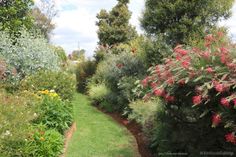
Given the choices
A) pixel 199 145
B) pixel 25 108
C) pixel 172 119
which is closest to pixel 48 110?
pixel 25 108

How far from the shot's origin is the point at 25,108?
8156 mm

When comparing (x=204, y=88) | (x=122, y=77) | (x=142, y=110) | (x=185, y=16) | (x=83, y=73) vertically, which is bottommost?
(x=142, y=110)

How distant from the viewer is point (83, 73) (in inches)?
757

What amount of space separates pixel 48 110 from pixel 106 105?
4683 mm

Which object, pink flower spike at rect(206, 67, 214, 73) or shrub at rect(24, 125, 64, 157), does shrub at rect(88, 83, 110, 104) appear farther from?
pink flower spike at rect(206, 67, 214, 73)

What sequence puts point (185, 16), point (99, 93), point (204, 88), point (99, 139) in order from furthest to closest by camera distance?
point (99, 93) → point (185, 16) → point (99, 139) → point (204, 88)

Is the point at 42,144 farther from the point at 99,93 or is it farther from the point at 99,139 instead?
the point at 99,93

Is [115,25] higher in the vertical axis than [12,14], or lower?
higher

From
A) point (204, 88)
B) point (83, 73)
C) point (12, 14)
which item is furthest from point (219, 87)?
point (83, 73)

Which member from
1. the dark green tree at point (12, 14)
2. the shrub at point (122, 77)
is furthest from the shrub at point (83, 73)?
the shrub at point (122, 77)

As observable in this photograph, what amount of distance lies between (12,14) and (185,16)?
23.7 feet

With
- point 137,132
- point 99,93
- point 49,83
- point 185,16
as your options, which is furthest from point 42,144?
point 99,93

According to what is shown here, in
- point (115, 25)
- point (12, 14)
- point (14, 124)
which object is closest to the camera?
point (14, 124)

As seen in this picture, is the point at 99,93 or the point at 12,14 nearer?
the point at 99,93
